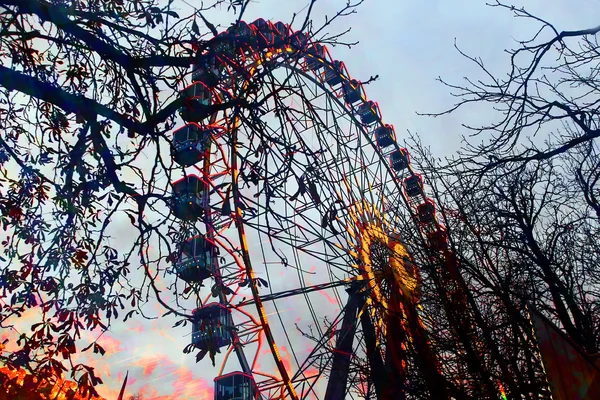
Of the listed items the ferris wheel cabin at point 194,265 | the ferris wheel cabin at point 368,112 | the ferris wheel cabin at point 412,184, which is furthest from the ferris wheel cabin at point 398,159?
the ferris wheel cabin at point 194,265

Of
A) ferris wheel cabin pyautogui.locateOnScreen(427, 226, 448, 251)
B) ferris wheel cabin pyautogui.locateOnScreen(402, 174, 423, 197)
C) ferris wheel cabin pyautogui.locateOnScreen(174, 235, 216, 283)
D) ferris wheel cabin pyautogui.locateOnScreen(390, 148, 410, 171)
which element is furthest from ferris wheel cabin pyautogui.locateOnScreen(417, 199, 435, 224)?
ferris wheel cabin pyautogui.locateOnScreen(390, 148, 410, 171)

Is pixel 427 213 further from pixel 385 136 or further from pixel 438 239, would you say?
pixel 385 136

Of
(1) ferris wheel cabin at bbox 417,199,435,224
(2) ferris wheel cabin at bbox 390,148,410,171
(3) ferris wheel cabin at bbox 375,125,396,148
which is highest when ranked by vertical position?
(3) ferris wheel cabin at bbox 375,125,396,148

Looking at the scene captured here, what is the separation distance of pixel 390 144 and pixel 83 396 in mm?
15937

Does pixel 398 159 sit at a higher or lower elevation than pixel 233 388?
higher

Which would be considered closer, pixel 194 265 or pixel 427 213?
pixel 194 265

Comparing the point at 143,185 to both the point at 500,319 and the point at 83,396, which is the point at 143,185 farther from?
the point at 500,319

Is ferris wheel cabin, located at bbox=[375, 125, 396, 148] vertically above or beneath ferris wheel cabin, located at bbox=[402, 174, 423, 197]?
above

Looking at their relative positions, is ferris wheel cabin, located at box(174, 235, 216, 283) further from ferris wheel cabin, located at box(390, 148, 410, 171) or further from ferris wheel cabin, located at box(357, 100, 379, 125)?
ferris wheel cabin, located at box(390, 148, 410, 171)

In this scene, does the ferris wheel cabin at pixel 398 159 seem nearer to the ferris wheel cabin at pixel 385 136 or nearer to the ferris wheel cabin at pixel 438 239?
the ferris wheel cabin at pixel 385 136

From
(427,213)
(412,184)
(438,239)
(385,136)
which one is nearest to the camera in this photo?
(438,239)

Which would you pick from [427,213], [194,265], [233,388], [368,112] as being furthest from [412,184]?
[194,265]

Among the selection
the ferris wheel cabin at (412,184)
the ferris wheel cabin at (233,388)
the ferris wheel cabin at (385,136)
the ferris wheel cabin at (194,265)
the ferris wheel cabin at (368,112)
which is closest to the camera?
the ferris wheel cabin at (194,265)

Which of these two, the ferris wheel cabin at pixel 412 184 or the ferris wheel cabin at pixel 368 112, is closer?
the ferris wheel cabin at pixel 412 184
